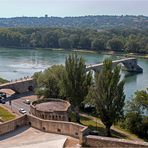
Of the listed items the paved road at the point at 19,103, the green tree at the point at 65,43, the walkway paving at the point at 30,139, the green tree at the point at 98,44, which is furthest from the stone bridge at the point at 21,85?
the green tree at the point at 65,43

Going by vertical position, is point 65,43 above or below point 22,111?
below

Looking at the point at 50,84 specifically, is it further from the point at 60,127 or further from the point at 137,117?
the point at 60,127

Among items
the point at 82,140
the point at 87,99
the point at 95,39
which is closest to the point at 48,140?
the point at 82,140

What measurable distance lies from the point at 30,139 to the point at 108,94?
13.0 metres

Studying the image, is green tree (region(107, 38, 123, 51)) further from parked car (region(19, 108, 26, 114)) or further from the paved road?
parked car (region(19, 108, 26, 114))

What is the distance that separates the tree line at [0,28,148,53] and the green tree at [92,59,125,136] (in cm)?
10061

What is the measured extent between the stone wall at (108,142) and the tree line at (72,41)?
114148 mm

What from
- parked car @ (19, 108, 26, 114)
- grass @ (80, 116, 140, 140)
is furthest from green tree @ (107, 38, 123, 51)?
grass @ (80, 116, 140, 140)

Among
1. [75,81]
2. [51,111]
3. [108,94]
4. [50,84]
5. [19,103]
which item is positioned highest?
[75,81]

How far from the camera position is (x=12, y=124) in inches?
1057

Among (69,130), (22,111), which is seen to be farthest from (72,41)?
(69,130)

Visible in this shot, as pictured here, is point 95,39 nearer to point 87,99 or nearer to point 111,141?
point 87,99

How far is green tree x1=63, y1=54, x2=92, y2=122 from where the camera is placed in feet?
136

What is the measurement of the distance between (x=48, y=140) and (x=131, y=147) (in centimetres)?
529
